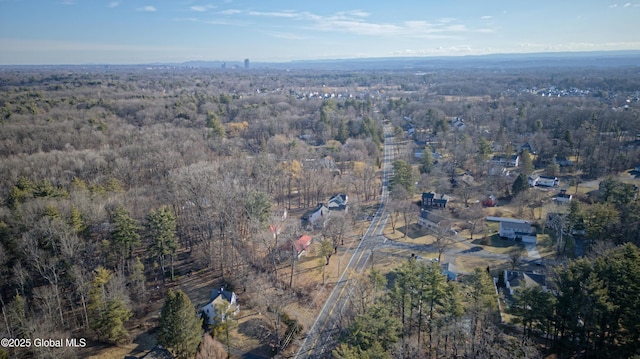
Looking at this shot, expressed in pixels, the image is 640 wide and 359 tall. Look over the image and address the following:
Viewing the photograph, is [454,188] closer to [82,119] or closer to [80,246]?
[80,246]

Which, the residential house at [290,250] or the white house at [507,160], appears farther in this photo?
the white house at [507,160]

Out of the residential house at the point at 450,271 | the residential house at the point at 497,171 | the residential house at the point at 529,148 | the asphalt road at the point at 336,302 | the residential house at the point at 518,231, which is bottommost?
the asphalt road at the point at 336,302

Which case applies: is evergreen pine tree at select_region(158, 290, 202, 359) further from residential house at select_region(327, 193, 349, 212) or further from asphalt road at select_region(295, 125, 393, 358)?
residential house at select_region(327, 193, 349, 212)

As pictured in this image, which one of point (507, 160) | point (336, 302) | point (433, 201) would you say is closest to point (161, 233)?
point (336, 302)

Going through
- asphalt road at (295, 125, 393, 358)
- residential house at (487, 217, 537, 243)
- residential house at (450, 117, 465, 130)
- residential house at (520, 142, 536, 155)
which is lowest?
asphalt road at (295, 125, 393, 358)

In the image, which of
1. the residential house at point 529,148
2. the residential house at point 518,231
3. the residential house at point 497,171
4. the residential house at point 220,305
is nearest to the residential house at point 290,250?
the residential house at point 220,305

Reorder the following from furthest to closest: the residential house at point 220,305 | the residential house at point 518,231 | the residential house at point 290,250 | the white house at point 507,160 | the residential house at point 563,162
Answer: the white house at point 507,160 < the residential house at point 563,162 < the residential house at point 518,231 < the residential house at point 290,250 < the residential house at point 220,305

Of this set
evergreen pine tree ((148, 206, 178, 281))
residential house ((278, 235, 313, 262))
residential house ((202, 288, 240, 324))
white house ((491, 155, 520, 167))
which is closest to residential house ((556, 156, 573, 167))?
white house ((491, 155, 520, 167))

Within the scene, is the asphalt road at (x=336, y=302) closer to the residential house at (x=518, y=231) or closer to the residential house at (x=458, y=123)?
the residential house at (x=518, y=231)
